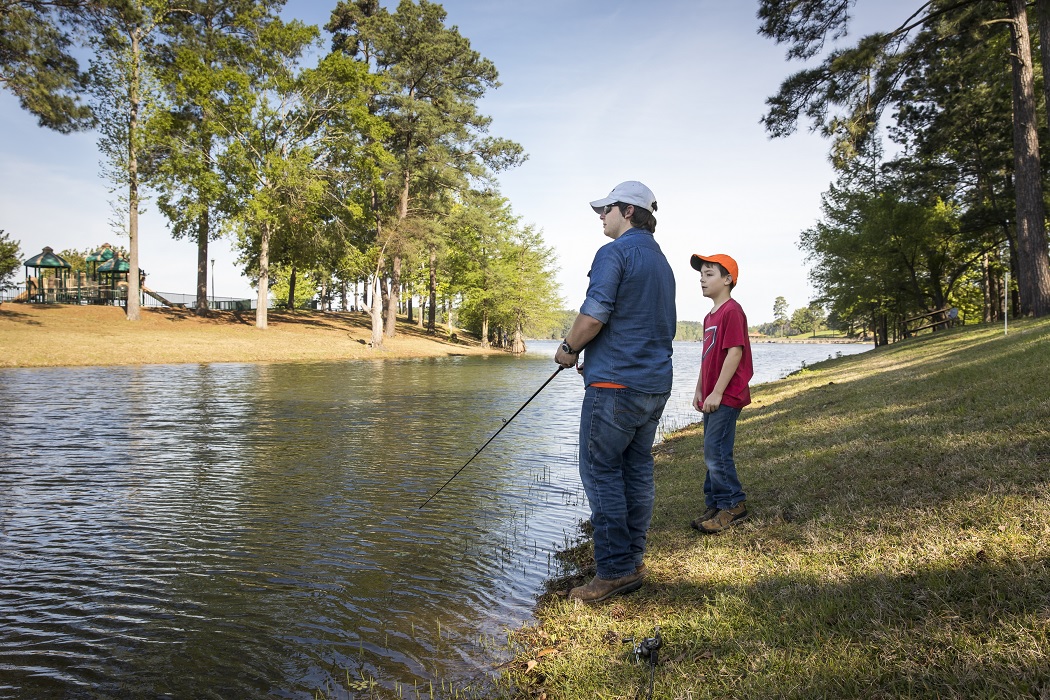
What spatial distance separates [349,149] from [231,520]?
32.9 m

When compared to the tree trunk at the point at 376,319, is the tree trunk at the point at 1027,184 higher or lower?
higher

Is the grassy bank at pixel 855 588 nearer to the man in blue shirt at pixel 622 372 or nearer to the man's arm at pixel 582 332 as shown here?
the man in blue shirt at pixel 622 372

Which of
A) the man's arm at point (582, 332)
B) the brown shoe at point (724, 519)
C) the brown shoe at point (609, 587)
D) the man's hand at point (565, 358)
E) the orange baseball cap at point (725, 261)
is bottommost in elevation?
the brown shoe at point (609, 587)

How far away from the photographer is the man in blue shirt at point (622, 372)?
3586 mm

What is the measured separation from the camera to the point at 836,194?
3238cm

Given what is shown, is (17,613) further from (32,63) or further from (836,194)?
(836,194)

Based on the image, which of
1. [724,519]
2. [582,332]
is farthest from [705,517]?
[582,332]

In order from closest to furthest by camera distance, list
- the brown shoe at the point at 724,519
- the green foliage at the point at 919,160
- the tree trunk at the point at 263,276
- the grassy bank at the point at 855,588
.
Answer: the grassy bank at the point at 855,588 → the brown shoe at the point at 724,519 → the green foliage at the point at 919,160 → the tree trunk at the point at 263,276

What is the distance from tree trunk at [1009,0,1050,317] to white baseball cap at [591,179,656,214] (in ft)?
55.0

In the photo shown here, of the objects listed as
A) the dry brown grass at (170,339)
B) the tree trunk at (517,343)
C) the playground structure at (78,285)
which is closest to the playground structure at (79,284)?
the playground structure at (78,285)

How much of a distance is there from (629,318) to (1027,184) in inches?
696

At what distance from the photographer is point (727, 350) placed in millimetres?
4715

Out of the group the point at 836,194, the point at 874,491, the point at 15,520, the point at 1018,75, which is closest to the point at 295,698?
the point at 874,491

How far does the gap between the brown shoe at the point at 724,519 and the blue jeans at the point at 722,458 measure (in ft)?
0.17
